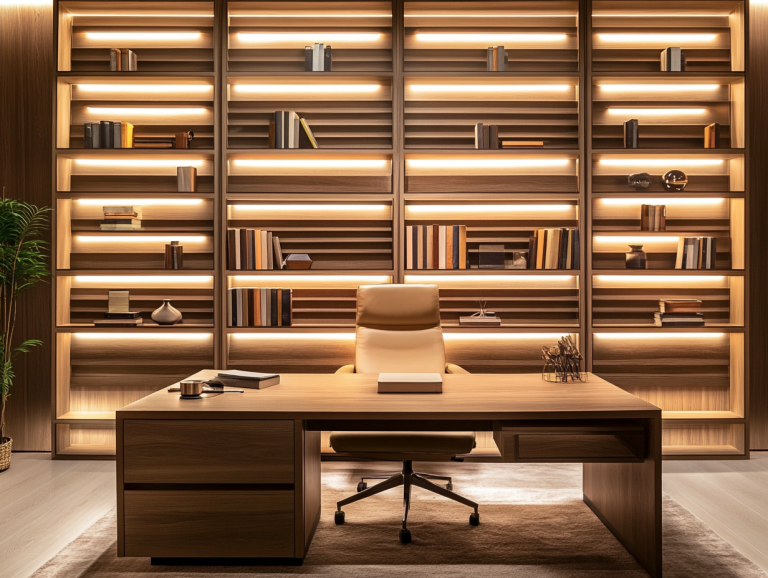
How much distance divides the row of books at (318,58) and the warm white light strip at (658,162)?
6.32 ft

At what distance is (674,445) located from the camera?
420 centimetres

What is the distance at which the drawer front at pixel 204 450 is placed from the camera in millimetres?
2344

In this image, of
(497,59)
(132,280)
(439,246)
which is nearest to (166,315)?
(132,280)

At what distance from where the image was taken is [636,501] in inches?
98.1

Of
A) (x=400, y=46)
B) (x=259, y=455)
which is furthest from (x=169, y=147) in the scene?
(x=259, y=455)

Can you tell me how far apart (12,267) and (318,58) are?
2309 millimetres

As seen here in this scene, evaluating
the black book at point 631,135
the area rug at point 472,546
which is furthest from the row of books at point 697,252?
the area rug at point 472,546

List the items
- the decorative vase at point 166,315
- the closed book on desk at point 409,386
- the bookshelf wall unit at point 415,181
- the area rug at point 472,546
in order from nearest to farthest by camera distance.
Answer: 1. the area rug at point 472,546
2. the closed book on desk at point 409,386
3. the decorative vase at point 166,315
4. the bookshelf wall unit at point 415,181

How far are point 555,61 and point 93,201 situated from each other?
3235 millimetres

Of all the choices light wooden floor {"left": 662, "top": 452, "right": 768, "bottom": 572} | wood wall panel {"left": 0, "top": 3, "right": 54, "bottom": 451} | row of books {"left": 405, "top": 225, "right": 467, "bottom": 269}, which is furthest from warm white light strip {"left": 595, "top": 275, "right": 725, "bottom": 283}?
wood wall panel {"left": 0, "top": 3, "right": 54, "bottom": 451}

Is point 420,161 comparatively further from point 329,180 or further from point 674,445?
point 674,445

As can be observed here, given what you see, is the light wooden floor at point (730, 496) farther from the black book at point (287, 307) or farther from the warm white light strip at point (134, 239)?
the warm white light strip at point (134, 239)

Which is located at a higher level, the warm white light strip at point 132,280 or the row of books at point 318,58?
the row of books at point 318,58

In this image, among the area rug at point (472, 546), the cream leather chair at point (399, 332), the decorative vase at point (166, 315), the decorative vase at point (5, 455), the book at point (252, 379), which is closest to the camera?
the area rug at point (472, 546)
